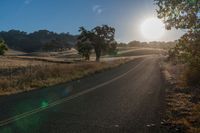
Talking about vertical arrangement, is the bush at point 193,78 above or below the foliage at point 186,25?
below

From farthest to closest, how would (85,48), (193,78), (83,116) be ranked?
(85,48) → (193,78) → (83,116)

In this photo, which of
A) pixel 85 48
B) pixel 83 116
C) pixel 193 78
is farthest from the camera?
pixel 85 48

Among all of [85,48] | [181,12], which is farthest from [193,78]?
[85,48]

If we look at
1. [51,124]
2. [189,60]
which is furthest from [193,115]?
[51,124]

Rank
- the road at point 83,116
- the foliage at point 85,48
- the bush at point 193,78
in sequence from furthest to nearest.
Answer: the foliage at point 85,48 < the bush at point 193,78 < the road at point 83,116

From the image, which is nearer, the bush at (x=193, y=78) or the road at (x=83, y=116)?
the road at (x=83, y=116)

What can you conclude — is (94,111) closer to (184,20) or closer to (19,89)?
(184,20)

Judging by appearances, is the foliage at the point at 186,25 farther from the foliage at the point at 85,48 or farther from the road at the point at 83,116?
the foliage at the point at 85,48

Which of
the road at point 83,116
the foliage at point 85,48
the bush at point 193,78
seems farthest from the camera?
the foliage at point 85,48

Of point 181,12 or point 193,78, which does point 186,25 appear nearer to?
point 181,12

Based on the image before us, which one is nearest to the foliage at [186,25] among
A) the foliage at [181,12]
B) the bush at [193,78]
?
the foliage at [181,12]

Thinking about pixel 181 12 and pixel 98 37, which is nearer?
pixel 181 12

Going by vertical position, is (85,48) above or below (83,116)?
above

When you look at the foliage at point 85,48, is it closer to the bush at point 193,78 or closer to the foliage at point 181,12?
the bush at point 193,78
